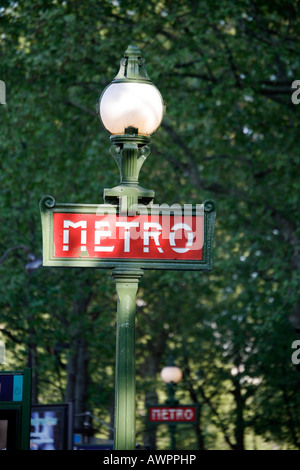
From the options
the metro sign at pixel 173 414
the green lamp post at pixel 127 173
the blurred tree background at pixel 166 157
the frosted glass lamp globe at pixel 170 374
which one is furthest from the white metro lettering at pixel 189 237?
the frosted glass lamp globe at pixel 170 374

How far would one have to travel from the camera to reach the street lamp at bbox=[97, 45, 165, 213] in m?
5.81

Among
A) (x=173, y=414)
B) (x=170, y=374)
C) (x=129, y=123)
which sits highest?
(x=170, y=374)

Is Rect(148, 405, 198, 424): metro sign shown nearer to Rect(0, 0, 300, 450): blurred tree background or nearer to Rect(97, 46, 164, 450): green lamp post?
Rect(0, 0, 300, 450): blurred tree background

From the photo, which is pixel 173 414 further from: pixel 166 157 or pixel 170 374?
pixel 166 157

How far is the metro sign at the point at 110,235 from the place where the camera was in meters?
5.71

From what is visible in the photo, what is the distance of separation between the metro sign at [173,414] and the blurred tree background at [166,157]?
247cm

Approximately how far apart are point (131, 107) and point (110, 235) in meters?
0.83

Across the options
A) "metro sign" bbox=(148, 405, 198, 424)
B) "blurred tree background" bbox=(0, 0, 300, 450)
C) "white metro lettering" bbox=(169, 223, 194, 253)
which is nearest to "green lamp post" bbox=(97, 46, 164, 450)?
"white metro lettering" bbox=(169, 223, 194, 253)

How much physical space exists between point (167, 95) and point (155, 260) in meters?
15.3

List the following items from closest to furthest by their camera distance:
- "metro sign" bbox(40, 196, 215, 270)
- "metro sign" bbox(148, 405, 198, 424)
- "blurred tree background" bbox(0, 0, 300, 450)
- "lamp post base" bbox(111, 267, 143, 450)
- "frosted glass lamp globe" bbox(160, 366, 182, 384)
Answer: "lamp post base" bbox(111, 267, 143, 450)
"metro sign" bbox(40, 196, 215, 270)
"metro sign" bbox(148, 405, 198, 424)
"blurred tree background" bbox(0, 0, 300, 450)
"frosted glass lamp globe" bbox(160, 366, 182, 384)

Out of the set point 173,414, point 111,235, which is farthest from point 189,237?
point 173,414

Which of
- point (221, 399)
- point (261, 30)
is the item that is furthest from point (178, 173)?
point (221, 399)

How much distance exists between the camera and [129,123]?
5.85 m
